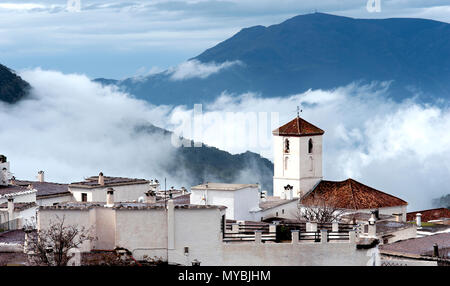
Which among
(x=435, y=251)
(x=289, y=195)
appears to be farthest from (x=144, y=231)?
(x=289, y=195)

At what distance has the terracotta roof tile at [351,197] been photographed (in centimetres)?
6078

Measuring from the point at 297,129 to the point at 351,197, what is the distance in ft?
27.3

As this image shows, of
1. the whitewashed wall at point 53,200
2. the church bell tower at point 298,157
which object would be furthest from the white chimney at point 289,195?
the whitewashed wall at point 53,200

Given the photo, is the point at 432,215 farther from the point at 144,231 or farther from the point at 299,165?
the point at 144,231

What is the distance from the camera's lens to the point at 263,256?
104 feet

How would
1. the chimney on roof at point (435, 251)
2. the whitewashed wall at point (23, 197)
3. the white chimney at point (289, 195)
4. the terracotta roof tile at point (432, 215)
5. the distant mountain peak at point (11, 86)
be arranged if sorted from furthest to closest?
the distant mountain peak at point (11, 86) < the terracotta roof tile at point (432, 215) < the white chimney at point (289, 195) < the whitewashed wall at point (23, 197) < the chimney on roof at point (435, 251)

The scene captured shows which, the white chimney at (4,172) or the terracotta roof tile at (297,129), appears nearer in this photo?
the white chimney at (4,172)

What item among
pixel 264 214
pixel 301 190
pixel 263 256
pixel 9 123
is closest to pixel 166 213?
pixel 263 256

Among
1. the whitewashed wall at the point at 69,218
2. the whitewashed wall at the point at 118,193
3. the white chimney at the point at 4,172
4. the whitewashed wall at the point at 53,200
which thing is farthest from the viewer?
the whitewashed wall at the point at 118,193

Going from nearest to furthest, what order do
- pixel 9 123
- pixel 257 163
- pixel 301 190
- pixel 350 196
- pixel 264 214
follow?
1. pixel 264 214
2. pixel 350 196
3. pixel 301 190
4. pixel 257 163
5. pixel 9 123

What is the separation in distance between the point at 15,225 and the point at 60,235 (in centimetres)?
1109

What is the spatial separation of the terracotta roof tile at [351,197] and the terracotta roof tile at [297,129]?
443 cm

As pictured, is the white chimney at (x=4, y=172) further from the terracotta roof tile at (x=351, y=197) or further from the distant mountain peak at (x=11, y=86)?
the distant mountain peak at (x=11, y=86)
